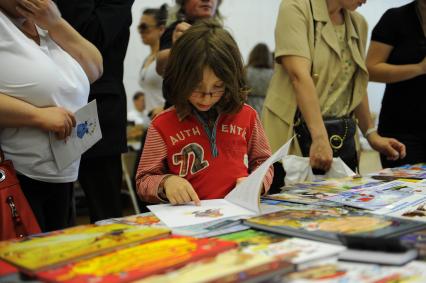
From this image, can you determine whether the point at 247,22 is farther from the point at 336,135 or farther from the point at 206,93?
the point at 206,93

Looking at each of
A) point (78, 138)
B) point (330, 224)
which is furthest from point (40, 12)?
point (330, 224)

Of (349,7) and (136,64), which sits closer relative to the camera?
(349,7)

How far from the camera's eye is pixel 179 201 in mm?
1338

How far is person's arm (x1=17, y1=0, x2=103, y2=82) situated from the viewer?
1396 millimetres

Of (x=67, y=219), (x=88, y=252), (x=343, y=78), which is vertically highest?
(x=343, y=78)

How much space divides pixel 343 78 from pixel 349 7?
0.25 metres

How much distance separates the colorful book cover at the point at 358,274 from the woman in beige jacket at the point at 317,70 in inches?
41.9

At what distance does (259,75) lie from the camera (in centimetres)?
432

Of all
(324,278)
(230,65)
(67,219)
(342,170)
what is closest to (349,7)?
(342,170)

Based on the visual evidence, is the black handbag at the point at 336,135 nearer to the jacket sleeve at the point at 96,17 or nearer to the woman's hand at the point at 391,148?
the woman's hand at the point at 391,148

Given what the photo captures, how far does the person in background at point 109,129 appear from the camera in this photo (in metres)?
1.76

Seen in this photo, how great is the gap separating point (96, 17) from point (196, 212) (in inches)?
29.7

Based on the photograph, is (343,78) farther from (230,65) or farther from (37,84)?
(37,84)

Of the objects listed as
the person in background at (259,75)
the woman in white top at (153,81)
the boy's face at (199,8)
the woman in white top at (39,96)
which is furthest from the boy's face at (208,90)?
the person in background at (259,75)
